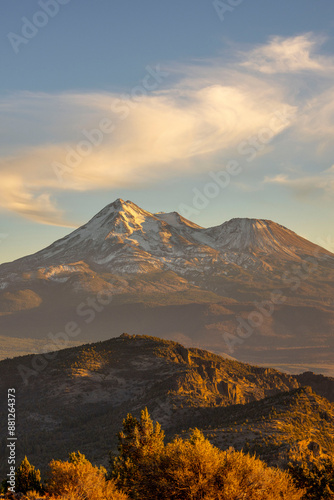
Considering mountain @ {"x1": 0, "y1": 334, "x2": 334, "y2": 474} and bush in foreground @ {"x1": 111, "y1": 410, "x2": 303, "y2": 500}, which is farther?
mountain @ {"x1": 0, "y1": 334, "x2": 334, "y2": 474}

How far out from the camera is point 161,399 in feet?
254

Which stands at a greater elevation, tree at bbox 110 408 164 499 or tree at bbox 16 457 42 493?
tree at bbox 110 408 164 499

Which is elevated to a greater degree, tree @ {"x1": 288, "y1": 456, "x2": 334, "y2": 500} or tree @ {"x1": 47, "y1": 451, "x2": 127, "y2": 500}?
tree @ {"x1": 47, "y1": 451, "x2": 127, "y2": 500}

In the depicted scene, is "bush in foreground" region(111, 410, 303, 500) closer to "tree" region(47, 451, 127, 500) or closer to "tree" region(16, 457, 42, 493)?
"tree" region(47, 451, 127, 500)

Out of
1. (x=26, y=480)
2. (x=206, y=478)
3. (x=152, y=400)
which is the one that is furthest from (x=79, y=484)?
(x=152, y=400)

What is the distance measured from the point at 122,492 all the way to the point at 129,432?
22.2 feet

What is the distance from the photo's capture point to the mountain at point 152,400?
55.6 metres

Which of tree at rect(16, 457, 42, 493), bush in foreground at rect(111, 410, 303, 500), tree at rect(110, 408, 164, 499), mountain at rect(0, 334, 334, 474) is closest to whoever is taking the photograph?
bush in foreground at rect(111, 410, 303, 500)

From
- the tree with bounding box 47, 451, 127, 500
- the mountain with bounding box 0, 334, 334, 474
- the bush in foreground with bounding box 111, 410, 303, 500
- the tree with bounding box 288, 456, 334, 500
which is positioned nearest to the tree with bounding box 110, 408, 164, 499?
the tree with bounding box 47, 451, 127, 500

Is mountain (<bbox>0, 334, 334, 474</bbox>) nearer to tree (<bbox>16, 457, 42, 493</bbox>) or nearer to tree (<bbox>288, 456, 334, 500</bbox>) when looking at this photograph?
tree (<bbox>288, 456, 334, 500</bbox>)

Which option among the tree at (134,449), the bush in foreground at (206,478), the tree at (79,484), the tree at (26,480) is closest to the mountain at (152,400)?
the tree at (134,449)

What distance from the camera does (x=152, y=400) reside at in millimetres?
78312

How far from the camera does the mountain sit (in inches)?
2188

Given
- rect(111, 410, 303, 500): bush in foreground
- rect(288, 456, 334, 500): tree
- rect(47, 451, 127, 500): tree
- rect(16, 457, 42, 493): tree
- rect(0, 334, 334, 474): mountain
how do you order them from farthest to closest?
rect(0, 334, 334, 474): mountain < rect(16, 457, 42, 493): tree < rect(288, 456, 334, 500): tree < rect(47, 451, 127, 500): tree < rect(111, 410, 303, 500): bush in foreground
